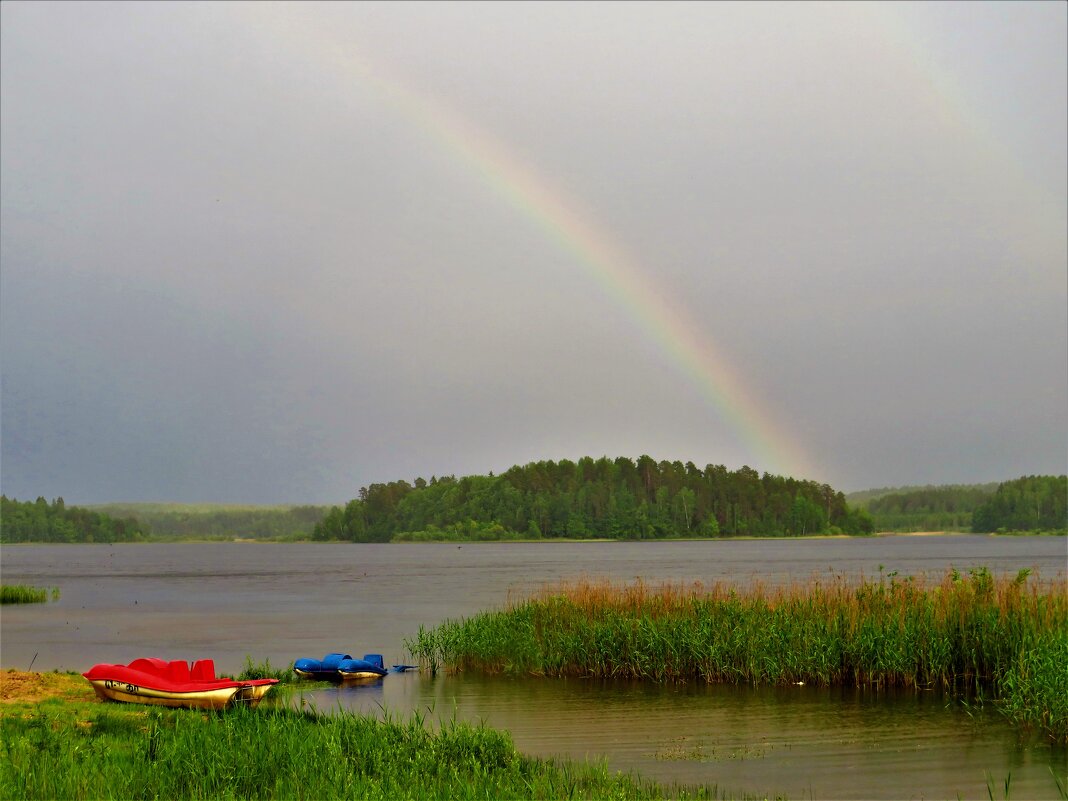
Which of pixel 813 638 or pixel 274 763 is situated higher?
pixel 813 638

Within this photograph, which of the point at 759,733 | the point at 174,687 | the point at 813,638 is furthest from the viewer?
the point at 813,638

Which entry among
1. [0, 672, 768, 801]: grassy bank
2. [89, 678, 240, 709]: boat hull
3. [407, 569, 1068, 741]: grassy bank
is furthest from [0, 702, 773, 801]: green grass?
[407, 569, 1068, 741]: grassy bank

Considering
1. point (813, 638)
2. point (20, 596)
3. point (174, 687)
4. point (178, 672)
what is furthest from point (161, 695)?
point (20, 596)

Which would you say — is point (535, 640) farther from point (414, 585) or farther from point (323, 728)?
point (414, 585)

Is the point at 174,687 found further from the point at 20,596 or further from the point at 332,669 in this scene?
the point at 20,596

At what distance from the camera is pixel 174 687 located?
1958cm

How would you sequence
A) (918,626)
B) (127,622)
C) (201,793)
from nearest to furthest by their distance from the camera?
(201,793), (918,626), (127,622)

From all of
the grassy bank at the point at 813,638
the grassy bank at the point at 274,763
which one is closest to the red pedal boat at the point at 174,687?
the grassy bank at the point at 274,763

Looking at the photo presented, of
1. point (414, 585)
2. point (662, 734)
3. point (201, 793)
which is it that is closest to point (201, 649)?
point (662, 734)

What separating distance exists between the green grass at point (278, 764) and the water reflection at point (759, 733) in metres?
1.99

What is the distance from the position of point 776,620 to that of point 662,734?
661 centimetres

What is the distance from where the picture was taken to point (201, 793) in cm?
1191

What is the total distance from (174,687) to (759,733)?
11.6m

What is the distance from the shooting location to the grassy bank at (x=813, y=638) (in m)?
22.3
